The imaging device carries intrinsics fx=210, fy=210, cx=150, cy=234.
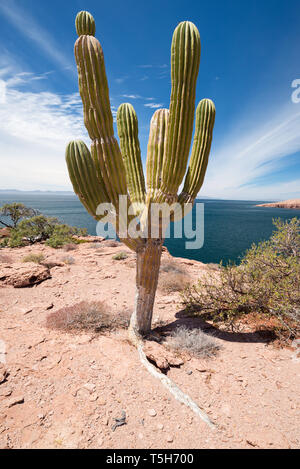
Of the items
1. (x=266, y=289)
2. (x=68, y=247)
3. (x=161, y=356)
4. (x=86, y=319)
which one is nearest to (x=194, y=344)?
(x=161, y=356)

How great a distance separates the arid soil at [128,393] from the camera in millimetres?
2275

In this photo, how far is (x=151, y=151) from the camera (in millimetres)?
3705

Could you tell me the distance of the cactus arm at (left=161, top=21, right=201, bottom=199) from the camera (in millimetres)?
3012

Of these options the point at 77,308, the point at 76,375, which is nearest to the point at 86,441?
the point at 76,375

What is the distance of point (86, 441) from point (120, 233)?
2.63m

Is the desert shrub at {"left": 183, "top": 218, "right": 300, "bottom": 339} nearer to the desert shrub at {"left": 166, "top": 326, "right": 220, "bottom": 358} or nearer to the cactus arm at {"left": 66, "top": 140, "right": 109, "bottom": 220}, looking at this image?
the desert shrub at {"left": 166, "top": 326, "right": 220, "bottom": 358}

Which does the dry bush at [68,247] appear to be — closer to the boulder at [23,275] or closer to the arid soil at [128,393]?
the boulder at [23,275]

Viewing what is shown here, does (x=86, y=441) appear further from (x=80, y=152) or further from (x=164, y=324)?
(x=80, y=152)

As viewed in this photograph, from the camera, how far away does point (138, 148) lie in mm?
3979

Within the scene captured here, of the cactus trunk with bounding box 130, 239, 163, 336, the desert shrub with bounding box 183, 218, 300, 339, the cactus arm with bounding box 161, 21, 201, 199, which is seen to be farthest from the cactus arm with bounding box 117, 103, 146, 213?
the desert shrub with bounding box 183, 218, 300, 339

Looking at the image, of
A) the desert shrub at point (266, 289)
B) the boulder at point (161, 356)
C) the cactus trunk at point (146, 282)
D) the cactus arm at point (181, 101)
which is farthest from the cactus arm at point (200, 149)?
the boulder at point (161, 356)

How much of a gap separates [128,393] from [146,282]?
176cm

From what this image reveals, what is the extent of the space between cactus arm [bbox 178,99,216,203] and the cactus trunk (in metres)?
1.11
